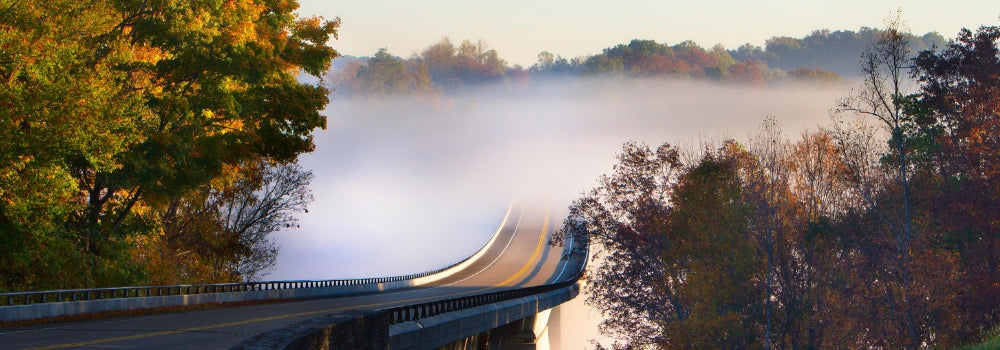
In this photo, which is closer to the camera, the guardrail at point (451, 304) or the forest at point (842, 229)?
the guardrail at point (451, 304)

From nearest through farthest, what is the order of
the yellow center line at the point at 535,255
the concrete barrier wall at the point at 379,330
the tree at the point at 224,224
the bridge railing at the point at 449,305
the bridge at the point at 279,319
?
the concrete barrier wall at the point at 379,330, the bridge at the point at 279,319, the bridge railing at the point at 449,305, the tree at the point at 224,224, the yellow center line at the point at 535,255

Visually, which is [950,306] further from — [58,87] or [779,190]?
[58,87]

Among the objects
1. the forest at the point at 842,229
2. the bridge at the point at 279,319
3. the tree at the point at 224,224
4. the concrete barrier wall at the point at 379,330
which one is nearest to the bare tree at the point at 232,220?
the tree at the point at 224,224

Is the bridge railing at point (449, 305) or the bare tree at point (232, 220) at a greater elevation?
the bare tree at point (232, 220)

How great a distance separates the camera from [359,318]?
23.4 metres

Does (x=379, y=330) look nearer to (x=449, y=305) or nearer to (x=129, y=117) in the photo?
(x=449, y=305)

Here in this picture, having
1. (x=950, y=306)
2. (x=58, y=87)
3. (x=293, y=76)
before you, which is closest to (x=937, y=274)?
(x=950, y=306)

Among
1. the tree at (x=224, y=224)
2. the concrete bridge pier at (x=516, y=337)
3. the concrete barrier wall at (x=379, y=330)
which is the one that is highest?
the tree at (x=224, y=224)

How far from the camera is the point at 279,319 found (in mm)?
33312

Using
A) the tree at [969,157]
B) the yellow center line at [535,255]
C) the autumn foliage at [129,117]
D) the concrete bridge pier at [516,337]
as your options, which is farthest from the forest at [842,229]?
the autumn foliage at [129,117]

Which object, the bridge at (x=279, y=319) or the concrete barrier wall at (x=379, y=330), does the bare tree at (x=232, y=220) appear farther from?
the concrete barrier wall at (x=379, y=330)

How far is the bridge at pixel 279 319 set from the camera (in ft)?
73.7

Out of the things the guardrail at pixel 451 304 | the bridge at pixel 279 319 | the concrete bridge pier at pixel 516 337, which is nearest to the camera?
the bridge at pixel 279 319

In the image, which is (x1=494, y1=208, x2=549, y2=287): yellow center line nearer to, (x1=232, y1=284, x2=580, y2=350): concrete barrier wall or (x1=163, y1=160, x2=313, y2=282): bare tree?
(x1=163, y1=160, x2=313, y2=282): bare tree
